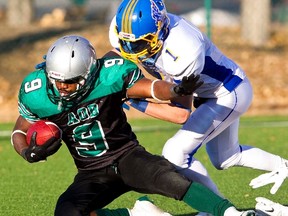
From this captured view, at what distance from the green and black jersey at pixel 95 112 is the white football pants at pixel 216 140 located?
62 cm

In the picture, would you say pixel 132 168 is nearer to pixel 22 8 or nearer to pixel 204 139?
pixel 204 139

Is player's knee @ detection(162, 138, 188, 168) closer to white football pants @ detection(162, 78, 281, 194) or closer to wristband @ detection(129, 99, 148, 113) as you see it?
white football pants @ detection(162, 78, 281, 194)

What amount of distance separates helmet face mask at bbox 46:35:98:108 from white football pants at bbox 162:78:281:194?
0.97 metres

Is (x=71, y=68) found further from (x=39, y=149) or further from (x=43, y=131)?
(x=39, y=149)

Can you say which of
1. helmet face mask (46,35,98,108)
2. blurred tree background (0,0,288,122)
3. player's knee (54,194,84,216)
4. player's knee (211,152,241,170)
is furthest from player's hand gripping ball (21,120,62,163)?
blurred tree background (0,0,288,122)

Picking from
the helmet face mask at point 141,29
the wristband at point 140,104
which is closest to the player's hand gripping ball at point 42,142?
the wristband at point 140,104

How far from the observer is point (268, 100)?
16.2 meters

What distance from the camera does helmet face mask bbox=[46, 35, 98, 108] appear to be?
5719 millimetres

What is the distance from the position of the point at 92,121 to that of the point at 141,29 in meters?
0.86

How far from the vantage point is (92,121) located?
5.88 m

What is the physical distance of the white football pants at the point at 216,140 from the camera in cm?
647

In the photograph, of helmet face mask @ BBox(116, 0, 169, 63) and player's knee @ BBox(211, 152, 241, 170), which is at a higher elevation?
helmet face mask @ BBox(116, 0, 169, 63)

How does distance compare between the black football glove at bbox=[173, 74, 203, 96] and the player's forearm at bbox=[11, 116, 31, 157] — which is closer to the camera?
the black football glove at bbox=[173, 74, 203, 96]

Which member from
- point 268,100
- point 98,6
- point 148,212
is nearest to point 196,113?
point 148,212
